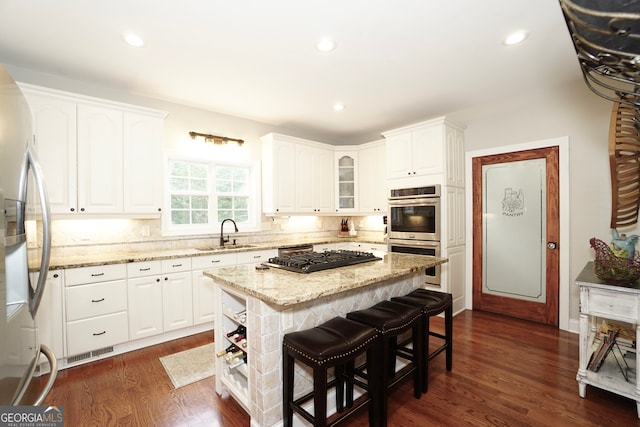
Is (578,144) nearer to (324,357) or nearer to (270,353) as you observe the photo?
(324,357)

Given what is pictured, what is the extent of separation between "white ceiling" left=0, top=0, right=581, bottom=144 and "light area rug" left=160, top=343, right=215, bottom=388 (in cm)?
Result: 269

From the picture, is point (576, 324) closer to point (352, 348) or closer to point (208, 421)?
point (352, 348)

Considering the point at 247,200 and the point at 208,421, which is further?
the point at 247,200

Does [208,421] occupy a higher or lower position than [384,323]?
lower

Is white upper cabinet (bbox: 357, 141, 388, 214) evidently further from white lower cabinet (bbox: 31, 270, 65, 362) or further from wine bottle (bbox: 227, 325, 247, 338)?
white lower cabinet (bbox: 31, 270, 65, 362)

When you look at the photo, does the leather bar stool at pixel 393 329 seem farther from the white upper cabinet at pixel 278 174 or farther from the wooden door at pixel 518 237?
the white upper cabinet at pixel 278 174

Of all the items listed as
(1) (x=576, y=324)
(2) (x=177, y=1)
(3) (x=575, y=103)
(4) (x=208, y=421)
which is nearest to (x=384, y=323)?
(4) (x=208, y=421)

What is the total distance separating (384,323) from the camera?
6.10 feet

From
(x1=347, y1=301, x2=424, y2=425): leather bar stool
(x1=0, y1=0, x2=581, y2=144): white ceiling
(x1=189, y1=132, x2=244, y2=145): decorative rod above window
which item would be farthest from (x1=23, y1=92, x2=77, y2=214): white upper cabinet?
(x1=347, y1=301, x2=424, y2=425): leather bar stool

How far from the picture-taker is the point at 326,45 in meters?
2.38

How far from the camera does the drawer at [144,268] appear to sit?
285 cm

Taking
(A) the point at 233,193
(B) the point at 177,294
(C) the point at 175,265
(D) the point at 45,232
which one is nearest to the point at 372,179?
(A) the point at 233,193

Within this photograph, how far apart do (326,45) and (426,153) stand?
207 cm

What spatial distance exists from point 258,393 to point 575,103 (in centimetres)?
414
